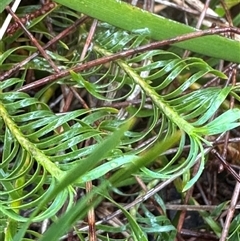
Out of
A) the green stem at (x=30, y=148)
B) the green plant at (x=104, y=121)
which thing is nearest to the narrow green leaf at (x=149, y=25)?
the green plant at (x=104, y=121)

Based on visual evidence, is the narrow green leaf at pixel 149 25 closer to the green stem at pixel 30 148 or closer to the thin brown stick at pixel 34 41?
the thin brown stick at pixel 34 41

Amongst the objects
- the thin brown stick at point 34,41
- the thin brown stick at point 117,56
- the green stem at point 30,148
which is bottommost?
the green stem at point 30,148

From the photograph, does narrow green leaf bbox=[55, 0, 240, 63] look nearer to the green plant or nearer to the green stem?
the green plant

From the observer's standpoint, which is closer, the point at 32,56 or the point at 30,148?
the point at 30,148

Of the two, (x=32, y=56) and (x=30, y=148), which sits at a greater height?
(x=32, y=56)

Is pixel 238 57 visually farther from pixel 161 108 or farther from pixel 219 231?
pixel 219 231

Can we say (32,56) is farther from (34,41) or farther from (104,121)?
(104,121)

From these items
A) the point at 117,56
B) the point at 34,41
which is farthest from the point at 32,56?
the point at 117,56

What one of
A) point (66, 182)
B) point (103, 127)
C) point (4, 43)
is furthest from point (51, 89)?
point (66, 182)

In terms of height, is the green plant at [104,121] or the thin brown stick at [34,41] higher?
the thin brown stick at [34,41]

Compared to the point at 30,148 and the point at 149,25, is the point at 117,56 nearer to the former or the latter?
the point at 149,25

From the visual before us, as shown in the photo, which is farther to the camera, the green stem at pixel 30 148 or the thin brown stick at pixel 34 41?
the thin brown stick at pixel 34 41
